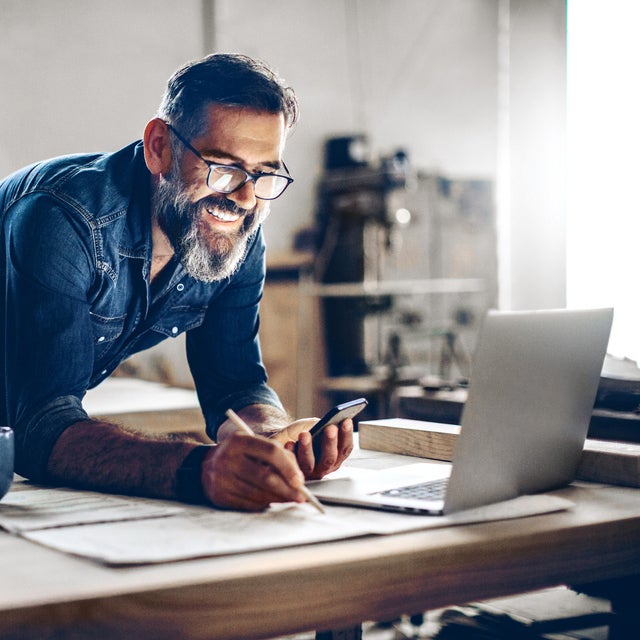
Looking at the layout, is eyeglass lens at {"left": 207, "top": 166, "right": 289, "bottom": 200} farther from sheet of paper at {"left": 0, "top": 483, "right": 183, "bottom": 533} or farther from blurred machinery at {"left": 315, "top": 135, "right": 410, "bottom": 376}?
blurred machinery at {"left": 315, "top": 135, "right": 410, "bottom": 376}

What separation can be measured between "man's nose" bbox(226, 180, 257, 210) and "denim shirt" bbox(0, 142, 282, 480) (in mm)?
202

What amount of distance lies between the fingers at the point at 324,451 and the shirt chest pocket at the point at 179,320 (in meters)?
0.68

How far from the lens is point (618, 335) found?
2371 millimetres

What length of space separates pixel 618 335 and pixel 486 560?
5.06ft

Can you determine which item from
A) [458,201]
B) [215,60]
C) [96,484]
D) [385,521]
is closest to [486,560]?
[385,521]

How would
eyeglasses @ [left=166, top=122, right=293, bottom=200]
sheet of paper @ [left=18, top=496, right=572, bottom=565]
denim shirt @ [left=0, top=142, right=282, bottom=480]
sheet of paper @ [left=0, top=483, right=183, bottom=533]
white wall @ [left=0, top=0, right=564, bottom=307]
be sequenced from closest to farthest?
sheet of paper @ [left=18, top=496, right=572, bottom=565]
sheet of paper @ [left=0, top=483, right=183, bottom=533]
denim shirt @ [left=0, top=142, right=282, bottom=480]
eyeglasses @ [left=166, top=122, right=293, bottom=200]
white wall @ [left=0, top=0, right=564, bottom=307]

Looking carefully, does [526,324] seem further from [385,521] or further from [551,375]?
[385,521]

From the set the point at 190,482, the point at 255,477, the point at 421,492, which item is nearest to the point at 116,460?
the point at 190,482

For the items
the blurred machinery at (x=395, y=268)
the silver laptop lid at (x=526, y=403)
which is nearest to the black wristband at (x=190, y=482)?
the silver laptop lid at (x=526, y=403)

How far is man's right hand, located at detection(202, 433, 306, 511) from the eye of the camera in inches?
42.8

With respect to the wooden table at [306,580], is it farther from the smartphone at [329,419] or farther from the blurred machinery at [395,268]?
the blurred machinery at [395,268]

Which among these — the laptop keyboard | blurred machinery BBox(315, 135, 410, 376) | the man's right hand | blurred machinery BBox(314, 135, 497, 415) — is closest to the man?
the man's right hand

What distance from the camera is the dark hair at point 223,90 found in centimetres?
164

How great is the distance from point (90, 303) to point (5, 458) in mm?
616
